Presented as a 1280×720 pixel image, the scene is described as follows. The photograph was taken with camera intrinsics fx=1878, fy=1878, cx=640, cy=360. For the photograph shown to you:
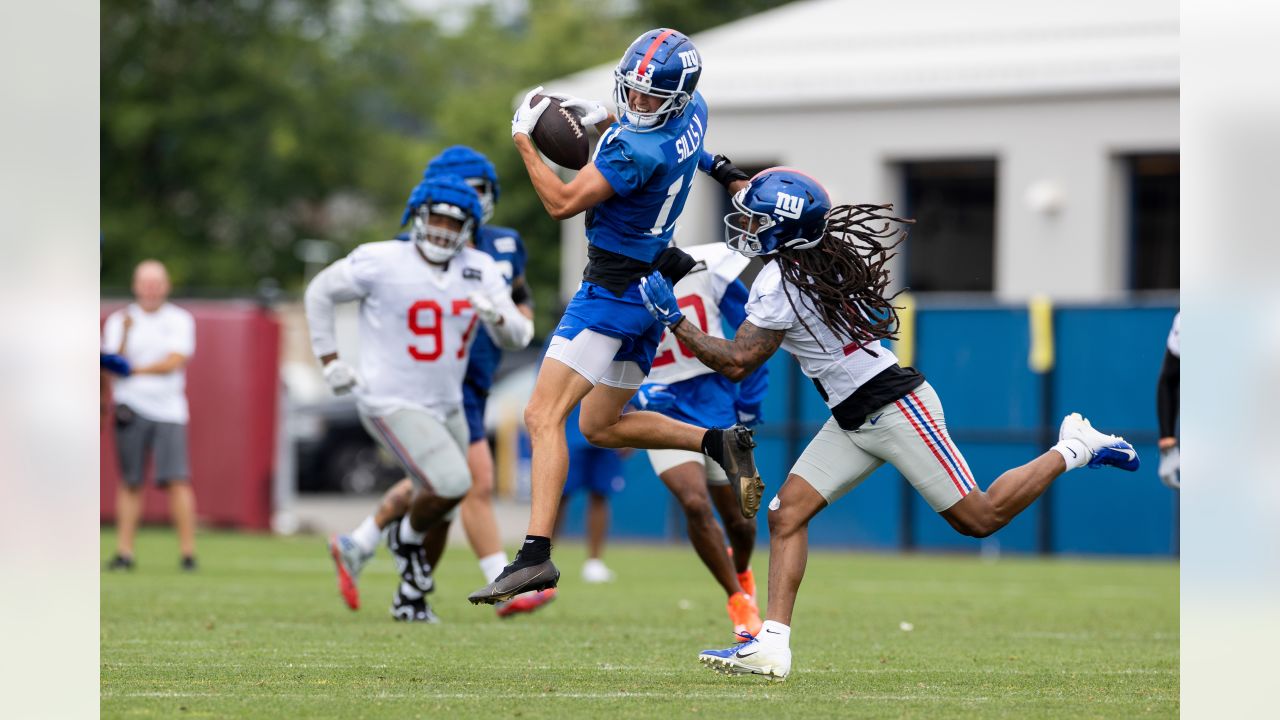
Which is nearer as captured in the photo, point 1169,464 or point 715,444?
point 715,444

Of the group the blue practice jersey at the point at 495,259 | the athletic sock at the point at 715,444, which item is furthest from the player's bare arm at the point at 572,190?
the blue practice jersey at the point at 495,259

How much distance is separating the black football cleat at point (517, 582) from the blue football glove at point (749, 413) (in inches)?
92.4

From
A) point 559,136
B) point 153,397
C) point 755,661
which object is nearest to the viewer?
point 755,661

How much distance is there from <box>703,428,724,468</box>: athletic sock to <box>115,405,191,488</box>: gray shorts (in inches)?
263

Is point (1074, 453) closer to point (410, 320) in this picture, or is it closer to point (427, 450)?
point (427, 450)

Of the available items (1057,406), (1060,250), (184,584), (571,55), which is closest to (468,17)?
(571,55)

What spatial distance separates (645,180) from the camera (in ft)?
22.0

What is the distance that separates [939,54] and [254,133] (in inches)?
820

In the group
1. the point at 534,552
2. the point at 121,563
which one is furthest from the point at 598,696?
the point at 121,563

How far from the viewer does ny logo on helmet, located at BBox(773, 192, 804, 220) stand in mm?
6398

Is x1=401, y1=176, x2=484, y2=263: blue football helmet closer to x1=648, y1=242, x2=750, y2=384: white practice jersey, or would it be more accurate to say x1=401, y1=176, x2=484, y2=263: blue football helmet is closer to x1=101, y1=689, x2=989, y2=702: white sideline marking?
x1=648, y1=242, x2=750, y2=384: white practice jersey

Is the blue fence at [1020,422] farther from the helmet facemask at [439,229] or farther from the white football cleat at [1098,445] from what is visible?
the white football cleat at [1098,445]
